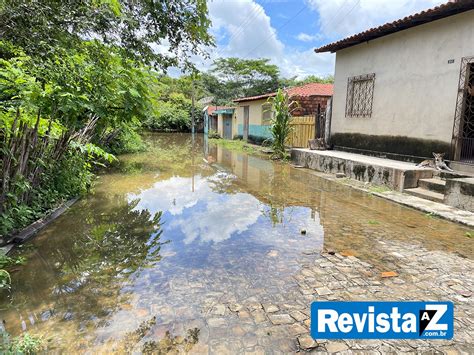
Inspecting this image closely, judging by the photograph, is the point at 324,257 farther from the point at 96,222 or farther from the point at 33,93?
the point at 33,93

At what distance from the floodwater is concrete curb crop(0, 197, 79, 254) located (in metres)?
0.12

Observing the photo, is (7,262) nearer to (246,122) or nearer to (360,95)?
(360,95)

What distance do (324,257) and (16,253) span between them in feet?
13.4

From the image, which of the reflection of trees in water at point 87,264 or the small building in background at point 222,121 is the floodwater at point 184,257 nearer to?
the reflection of trees in water at point 87,264

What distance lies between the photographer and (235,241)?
15.9 ft

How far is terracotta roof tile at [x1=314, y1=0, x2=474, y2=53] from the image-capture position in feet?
25.2

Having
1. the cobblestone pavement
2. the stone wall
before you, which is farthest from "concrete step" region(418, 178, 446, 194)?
the cobblestone pavement

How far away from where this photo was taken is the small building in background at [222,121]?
27.5 m

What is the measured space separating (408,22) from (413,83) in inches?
66.3

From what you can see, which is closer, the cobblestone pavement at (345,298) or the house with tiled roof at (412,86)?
the cobblestone pavement at (345,298)

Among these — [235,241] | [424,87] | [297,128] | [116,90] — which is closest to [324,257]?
[235,241]

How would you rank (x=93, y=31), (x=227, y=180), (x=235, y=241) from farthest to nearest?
(x=227, y=180) < (x=235, y=241) < (x=93, y=31)
